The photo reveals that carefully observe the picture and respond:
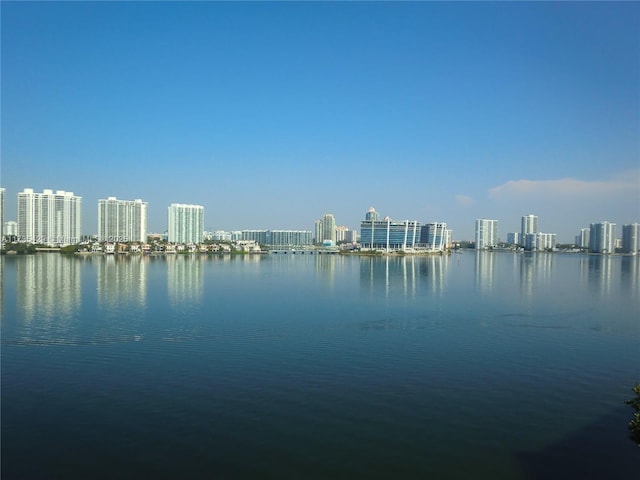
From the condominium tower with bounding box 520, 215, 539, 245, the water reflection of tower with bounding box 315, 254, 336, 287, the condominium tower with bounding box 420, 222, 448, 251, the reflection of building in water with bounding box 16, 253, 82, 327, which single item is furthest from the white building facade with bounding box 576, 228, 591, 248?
the reflection of building in water with bounding box 16, 253, 82, 327

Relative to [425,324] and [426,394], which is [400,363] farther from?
[425,324]

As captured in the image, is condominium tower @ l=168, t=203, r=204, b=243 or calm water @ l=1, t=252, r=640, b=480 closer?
calm water @ l=1, t=252, r=640, b=480

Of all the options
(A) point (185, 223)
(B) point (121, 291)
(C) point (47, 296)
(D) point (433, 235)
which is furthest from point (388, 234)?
(C) point (47, 296)

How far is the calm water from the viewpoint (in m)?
4.81

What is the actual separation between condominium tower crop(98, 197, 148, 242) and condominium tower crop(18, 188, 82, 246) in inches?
125

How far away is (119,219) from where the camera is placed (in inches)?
2640

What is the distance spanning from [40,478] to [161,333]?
6.07 metres

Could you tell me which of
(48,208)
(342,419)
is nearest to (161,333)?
(342,419)

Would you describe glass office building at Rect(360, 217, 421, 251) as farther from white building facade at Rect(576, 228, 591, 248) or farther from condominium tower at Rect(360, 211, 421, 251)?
white building facade at Rect(576, 228, 591, 248)

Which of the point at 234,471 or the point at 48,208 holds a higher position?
the point at 48,208

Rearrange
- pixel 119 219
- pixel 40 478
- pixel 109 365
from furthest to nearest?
1. pixel 119 219
2. pixel 109 365
3. pixel 40 478

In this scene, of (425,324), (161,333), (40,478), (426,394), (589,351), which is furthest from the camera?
(425,324)

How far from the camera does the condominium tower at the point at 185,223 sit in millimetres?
71625

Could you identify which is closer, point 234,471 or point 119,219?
point 234,471
